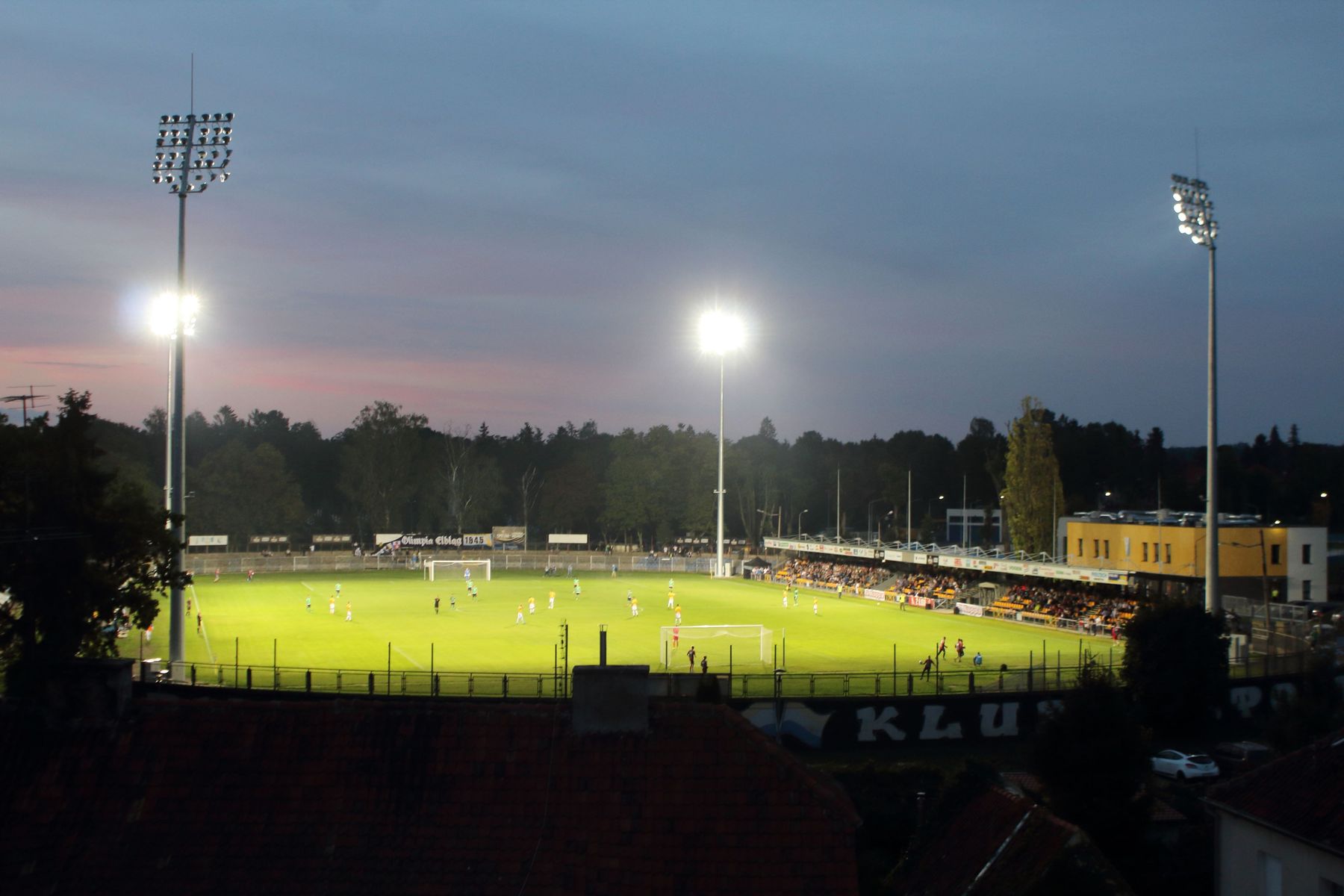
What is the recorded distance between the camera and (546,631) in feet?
179

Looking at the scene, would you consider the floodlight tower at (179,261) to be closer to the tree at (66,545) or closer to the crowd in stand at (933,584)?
the tree at (66,545)

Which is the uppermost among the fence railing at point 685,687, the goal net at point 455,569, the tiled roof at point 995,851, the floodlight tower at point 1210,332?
the floodlight tower at point 1210,332

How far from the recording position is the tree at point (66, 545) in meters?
24.8

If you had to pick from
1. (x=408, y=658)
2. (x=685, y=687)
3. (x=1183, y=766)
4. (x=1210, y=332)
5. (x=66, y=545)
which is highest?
(x=1210, y=332)

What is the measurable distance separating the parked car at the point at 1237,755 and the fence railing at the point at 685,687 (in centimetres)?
443

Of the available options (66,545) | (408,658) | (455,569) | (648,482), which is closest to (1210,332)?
(408,658)

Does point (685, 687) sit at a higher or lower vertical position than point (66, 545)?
lower

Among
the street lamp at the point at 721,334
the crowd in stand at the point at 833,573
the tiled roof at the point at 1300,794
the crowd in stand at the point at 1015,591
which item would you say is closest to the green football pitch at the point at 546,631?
the crowd in stand at the point at 1015,591

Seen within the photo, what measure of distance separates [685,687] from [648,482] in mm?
97600

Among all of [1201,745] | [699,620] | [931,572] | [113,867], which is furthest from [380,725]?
[931,572]

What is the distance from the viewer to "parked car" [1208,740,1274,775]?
30.3 metres

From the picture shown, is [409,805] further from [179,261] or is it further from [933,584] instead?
[933,584]

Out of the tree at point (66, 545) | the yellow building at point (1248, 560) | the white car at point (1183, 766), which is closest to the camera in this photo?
the tree at point (66, 545)

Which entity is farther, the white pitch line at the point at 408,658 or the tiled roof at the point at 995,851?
the white pitch line at the point at 408,658
